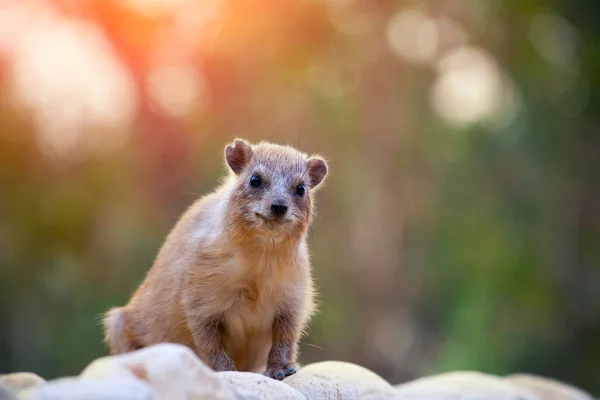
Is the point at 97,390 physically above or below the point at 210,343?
above

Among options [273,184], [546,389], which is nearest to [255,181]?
[273,184]

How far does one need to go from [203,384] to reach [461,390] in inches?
148

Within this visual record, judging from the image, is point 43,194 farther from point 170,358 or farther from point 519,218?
point 170,358

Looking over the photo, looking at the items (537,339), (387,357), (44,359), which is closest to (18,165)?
(44,359)

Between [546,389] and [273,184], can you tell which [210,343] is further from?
[546,389]

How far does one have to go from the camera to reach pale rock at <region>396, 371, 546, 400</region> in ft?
24.3

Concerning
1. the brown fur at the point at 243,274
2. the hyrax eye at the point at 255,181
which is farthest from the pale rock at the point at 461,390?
the hyrax eye at the point at 255,181

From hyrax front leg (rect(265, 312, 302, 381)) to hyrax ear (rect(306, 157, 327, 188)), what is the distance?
3.67ft

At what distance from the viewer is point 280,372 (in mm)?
6324

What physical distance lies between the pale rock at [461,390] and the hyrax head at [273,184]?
1.94m

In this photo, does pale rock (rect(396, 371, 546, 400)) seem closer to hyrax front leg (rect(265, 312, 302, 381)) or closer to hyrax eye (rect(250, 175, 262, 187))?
hyrax front leg (rect(265, 312, 302, 381))

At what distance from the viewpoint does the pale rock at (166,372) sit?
435cm

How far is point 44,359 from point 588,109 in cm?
1062

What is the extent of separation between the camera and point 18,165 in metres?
13.1
